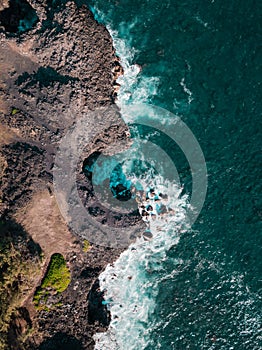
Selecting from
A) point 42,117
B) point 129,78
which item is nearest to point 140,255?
point 42,117

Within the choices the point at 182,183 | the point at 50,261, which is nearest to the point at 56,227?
the point at 50,261

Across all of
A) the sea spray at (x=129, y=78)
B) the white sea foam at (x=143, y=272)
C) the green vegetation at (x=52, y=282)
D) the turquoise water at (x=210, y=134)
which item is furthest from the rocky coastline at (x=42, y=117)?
the white sea foam at (x=143, y=272)

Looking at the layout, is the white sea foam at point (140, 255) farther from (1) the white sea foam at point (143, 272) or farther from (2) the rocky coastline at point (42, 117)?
(2) the rocky coastline at point (42, 117)

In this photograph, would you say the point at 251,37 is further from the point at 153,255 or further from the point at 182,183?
the point at 153,255

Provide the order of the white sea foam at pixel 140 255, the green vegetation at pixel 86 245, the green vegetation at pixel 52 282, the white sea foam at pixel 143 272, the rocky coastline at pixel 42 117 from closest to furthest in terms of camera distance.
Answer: the rocky coastline at pixel 42 117 < the green vegetation at pixel 52 282 < the green vegetation at pixel 86 245 < the white sea foam at pixel 140 255 < the white sea foam at pixel 143 272

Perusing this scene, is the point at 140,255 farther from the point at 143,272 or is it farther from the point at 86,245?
the point at 86,245
